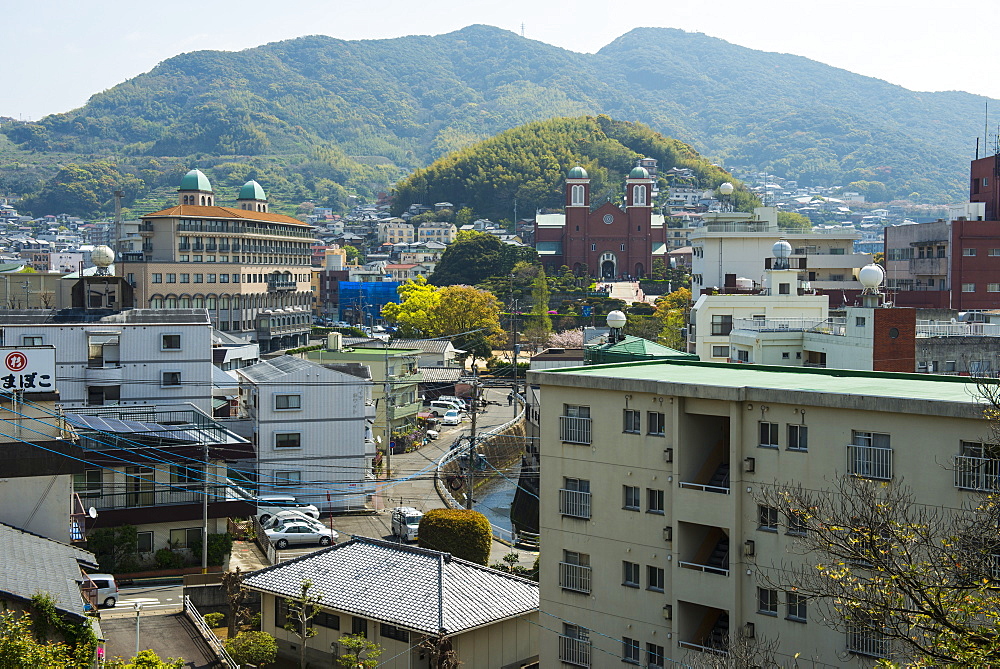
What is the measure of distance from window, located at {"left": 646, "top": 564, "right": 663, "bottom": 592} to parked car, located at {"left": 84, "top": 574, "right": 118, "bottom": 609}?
10.7m

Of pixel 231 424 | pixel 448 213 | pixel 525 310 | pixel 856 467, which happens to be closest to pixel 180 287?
pixel 525 310

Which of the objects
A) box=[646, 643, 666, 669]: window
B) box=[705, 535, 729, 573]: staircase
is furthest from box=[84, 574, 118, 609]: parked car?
box=[705, 535, 729, 573]: staircase

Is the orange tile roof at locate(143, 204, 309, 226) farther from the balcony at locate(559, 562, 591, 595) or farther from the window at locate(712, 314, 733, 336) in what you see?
the balcony at locate(559, 562, 591, 595)

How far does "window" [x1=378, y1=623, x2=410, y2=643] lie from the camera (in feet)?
55.4

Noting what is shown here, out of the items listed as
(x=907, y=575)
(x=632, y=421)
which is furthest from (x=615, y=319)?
(x=907, y=575)

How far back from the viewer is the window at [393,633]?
1688cm

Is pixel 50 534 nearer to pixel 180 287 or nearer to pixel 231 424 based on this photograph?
pixel 231 424

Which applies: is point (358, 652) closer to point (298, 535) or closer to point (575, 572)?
point (575, 572)

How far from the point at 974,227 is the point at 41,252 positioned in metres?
109

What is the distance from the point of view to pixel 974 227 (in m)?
49.9

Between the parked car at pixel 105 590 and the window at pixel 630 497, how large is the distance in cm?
1046

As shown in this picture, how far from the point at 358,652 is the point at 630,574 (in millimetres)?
4648

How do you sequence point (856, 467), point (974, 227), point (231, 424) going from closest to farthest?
point (856, 467), point (231, 424), point (974, 227)

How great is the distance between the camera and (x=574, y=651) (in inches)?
595
